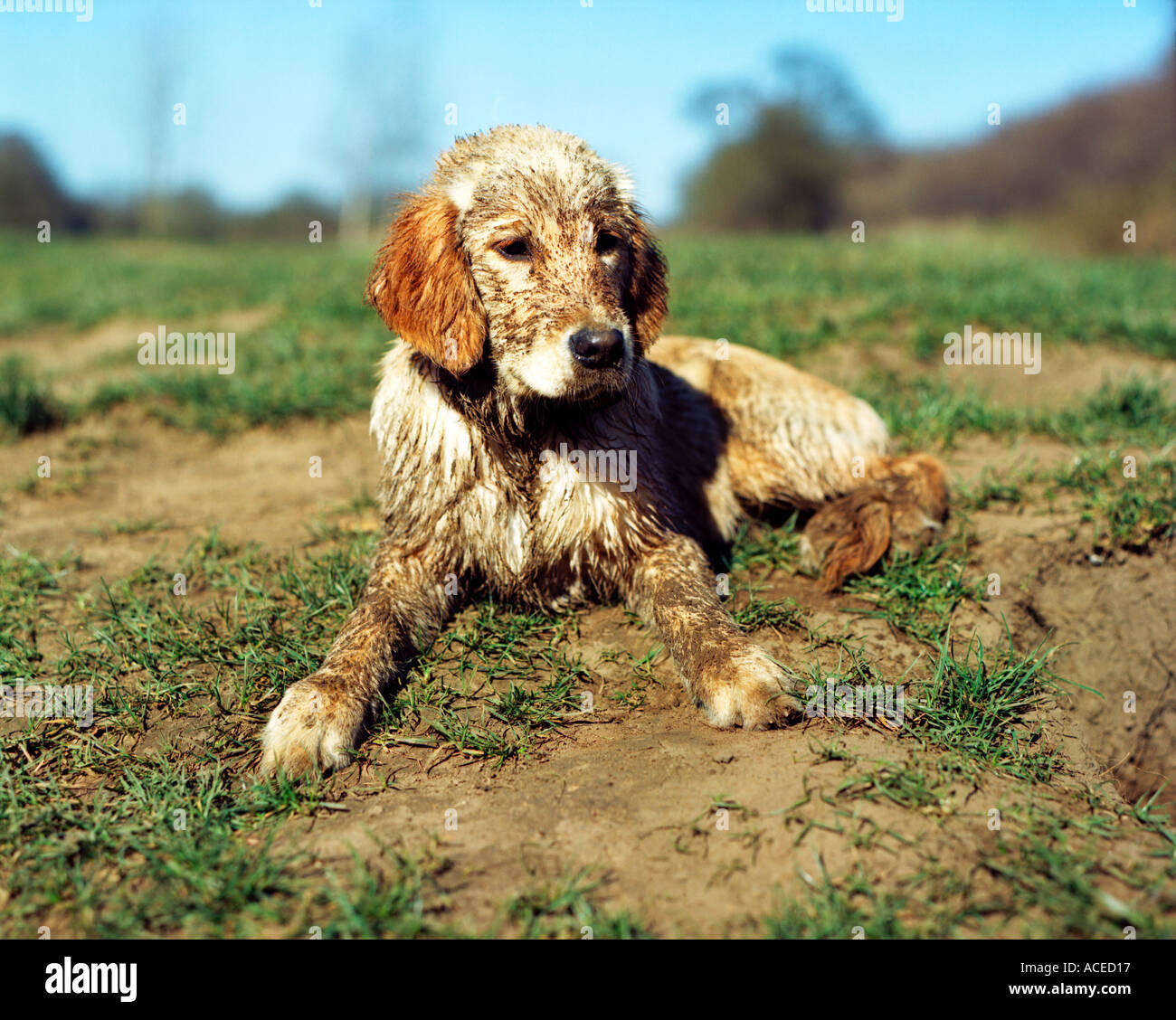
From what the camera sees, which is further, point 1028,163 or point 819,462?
point 1028,163

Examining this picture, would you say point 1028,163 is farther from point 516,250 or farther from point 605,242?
point 516,250

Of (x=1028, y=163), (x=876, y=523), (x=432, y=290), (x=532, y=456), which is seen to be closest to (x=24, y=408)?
(x=432, y=290)

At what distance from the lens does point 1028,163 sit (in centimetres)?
3634

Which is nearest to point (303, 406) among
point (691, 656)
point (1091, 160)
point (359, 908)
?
point (691, 656)

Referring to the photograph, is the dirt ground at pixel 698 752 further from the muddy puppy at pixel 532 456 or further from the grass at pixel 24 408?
the grass at pixel 24 408

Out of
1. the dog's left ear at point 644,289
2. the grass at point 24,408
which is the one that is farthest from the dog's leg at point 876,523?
the grass at point 24,408

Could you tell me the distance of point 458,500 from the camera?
3.42 m

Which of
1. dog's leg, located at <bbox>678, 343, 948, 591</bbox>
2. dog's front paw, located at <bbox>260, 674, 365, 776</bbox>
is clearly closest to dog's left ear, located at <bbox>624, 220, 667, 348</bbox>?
dog's leg, located at <bbox>678, 343, 948, 591</bbox>

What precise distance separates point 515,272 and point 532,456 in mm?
717

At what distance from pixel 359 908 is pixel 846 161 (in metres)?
32.8

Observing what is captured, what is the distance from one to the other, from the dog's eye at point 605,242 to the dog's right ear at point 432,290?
0.50 m

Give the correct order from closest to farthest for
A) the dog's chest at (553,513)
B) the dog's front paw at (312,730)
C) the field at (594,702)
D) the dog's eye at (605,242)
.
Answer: the field at (594,702) < the dog's front paw at (312,730) < the dog's eye at (605,242) < the dog's chest at (553,513)

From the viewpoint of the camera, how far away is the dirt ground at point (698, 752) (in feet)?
7.43
